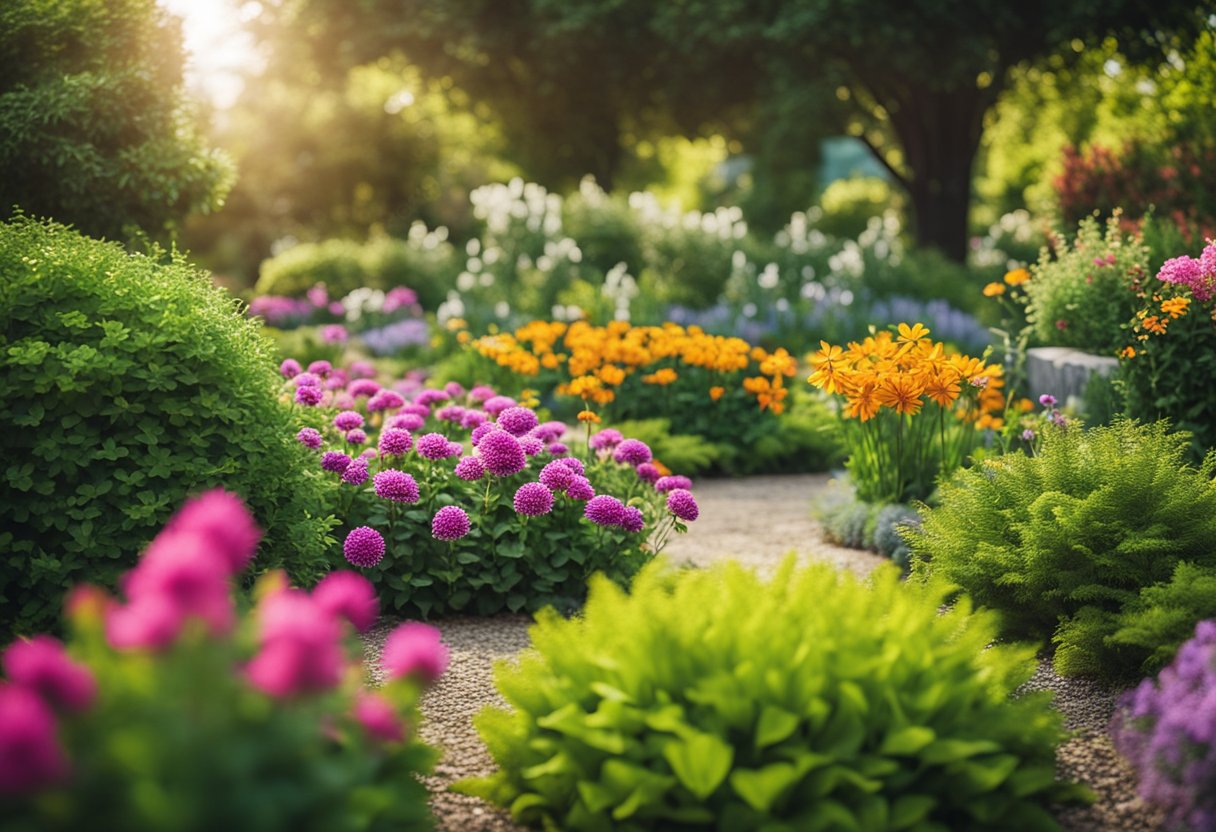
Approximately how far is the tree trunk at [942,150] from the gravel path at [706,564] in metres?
Result: 11.8

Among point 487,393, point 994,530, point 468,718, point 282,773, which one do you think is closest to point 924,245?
point 487,393

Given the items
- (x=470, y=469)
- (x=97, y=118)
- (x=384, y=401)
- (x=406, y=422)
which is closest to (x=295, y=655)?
(x=470, y=469)

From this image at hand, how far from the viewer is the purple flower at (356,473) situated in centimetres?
458

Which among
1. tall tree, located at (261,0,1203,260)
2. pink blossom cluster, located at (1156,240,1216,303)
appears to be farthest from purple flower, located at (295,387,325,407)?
tall tree, located at (261,0,1203,260)

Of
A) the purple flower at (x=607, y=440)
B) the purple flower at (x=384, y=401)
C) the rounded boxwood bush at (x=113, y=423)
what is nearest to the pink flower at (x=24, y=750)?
the rounded boxwood bush at (x=113, y=423)

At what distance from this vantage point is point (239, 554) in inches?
68.5

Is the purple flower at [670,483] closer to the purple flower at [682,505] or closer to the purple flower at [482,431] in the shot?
the purple flower at [682,505]

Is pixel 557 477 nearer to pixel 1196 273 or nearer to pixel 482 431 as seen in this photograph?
pixel 482 431

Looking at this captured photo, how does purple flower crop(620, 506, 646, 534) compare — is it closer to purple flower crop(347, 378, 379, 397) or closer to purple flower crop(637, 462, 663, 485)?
purple flower crop(637, 462, 663, 485)

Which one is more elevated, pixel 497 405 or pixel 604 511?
pixel 497 405

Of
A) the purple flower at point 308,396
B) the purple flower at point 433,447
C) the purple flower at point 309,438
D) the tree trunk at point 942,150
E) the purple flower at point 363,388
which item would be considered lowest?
the purple flower at point 433,447

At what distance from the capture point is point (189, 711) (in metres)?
1.66

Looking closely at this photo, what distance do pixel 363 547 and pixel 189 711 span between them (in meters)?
2.46

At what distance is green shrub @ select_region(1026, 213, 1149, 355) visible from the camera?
20.9ft
